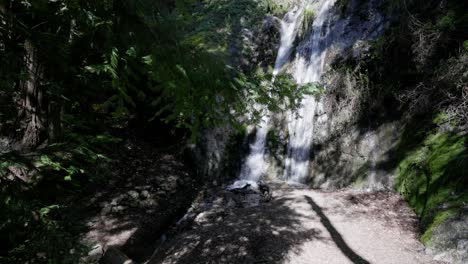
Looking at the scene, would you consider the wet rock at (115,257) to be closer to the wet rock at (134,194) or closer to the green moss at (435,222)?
Result: the wet rock at (134,194)

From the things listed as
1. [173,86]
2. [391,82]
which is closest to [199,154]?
[391,82]

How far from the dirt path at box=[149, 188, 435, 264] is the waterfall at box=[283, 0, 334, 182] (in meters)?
2.38

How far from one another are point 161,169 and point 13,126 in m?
7.21

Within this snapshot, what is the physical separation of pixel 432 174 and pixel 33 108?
7198 mm

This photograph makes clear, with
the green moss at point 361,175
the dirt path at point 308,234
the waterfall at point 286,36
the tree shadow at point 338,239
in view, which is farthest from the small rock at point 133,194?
the waterfall at point 286,36

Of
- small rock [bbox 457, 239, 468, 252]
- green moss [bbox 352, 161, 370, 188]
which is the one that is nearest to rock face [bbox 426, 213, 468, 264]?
small rock [bbox 457, 239, 468, 252]

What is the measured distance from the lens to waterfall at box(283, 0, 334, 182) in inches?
412

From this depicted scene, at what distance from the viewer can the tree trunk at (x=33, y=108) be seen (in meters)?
3.77

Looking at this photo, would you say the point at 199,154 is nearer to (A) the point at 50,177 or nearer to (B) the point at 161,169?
(B) the point at 161,169

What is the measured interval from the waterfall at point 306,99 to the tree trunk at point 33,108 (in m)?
7.51

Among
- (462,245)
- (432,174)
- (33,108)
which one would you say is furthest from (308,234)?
(33,108)

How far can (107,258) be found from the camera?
22.2 ft

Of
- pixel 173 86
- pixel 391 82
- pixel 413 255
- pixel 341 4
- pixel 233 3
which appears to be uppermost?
pixel 233 3

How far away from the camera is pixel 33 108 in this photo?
12.9ft
